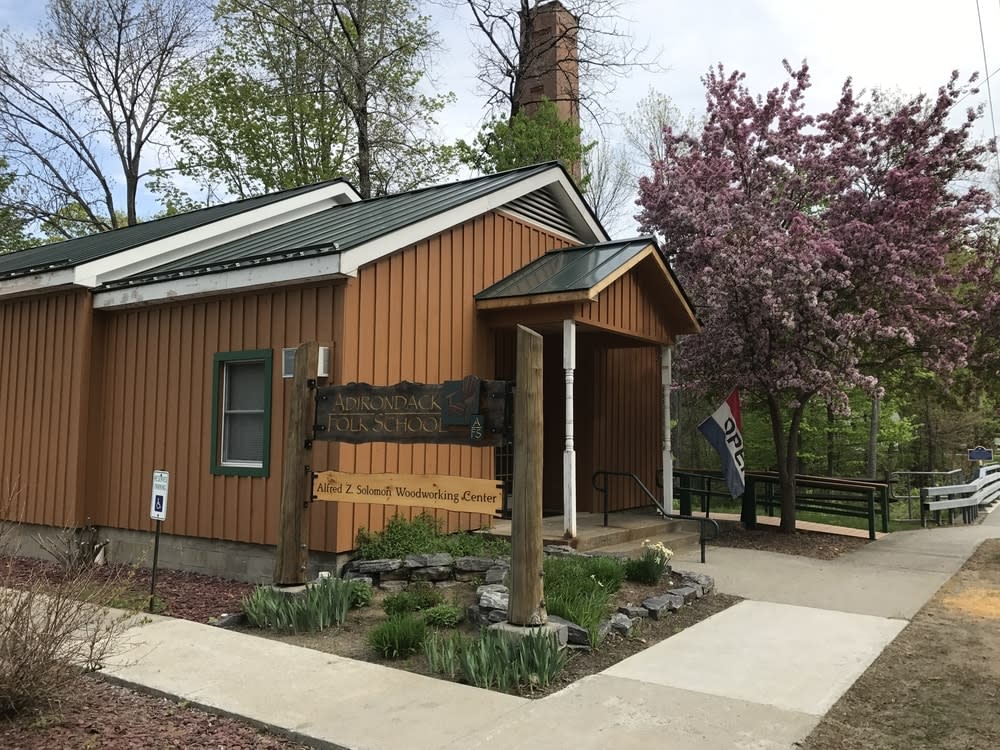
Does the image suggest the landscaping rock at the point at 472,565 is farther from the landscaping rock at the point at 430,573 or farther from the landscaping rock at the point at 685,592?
the landscaping rock at the point at 685,592

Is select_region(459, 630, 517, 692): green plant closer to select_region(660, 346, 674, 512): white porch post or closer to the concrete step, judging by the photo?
the concrete step

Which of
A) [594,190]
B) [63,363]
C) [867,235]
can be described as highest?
[594,190]

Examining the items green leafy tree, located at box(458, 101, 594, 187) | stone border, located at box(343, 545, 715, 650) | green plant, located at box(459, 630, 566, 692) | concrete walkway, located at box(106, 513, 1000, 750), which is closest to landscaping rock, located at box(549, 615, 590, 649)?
concrete walkway, located at box(106, 513, 1000, 750)

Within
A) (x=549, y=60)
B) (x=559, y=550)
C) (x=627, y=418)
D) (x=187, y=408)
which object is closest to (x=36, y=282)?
(x=187, y=408)

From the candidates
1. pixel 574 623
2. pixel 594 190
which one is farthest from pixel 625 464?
pixel 594 190

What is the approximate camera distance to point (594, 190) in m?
26.7

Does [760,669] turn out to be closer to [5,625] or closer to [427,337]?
[5,625]

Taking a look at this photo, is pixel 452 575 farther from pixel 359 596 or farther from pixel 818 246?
pixel 818 246

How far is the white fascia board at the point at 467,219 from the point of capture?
7.82 m

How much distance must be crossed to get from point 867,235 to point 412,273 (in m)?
6.87

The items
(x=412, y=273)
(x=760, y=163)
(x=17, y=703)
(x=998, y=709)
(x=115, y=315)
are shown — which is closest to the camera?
(x=17, y=703)

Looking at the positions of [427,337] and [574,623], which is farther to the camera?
[427,337]

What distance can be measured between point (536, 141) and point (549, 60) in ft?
17.2

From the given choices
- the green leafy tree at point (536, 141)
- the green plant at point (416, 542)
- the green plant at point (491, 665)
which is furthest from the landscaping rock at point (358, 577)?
the green leafy tree at point (536, 141)
